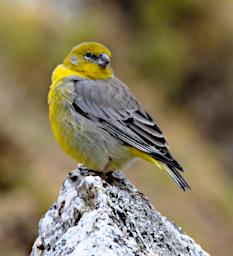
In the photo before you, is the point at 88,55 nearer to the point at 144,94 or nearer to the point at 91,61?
the point at 91,61

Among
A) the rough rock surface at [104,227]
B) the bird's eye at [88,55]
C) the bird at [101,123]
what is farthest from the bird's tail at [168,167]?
the bird's eye at [88,55]

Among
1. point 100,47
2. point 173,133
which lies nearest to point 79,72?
point 100,47

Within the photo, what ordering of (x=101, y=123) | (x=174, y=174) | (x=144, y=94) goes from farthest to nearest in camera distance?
1. (x=144, y=94)
2. (x=101, y=123)
3. (x=174, y=174)

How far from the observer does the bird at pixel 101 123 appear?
5.97 metres

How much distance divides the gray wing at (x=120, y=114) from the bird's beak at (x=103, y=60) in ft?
0.65

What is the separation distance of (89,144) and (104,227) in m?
2.47

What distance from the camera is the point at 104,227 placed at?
3.57 metres

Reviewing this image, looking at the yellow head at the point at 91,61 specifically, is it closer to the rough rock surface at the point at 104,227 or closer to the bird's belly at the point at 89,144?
the bird's belly at the point at 89,144

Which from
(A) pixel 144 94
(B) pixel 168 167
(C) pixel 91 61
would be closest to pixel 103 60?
(C) pixel 91 61

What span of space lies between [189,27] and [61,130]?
38.7ft

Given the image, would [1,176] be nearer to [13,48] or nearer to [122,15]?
[13,48]

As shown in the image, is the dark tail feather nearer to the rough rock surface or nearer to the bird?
the bird

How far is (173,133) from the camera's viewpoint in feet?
46.3

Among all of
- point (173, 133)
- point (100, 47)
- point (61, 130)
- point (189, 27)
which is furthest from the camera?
point (189, 27)
